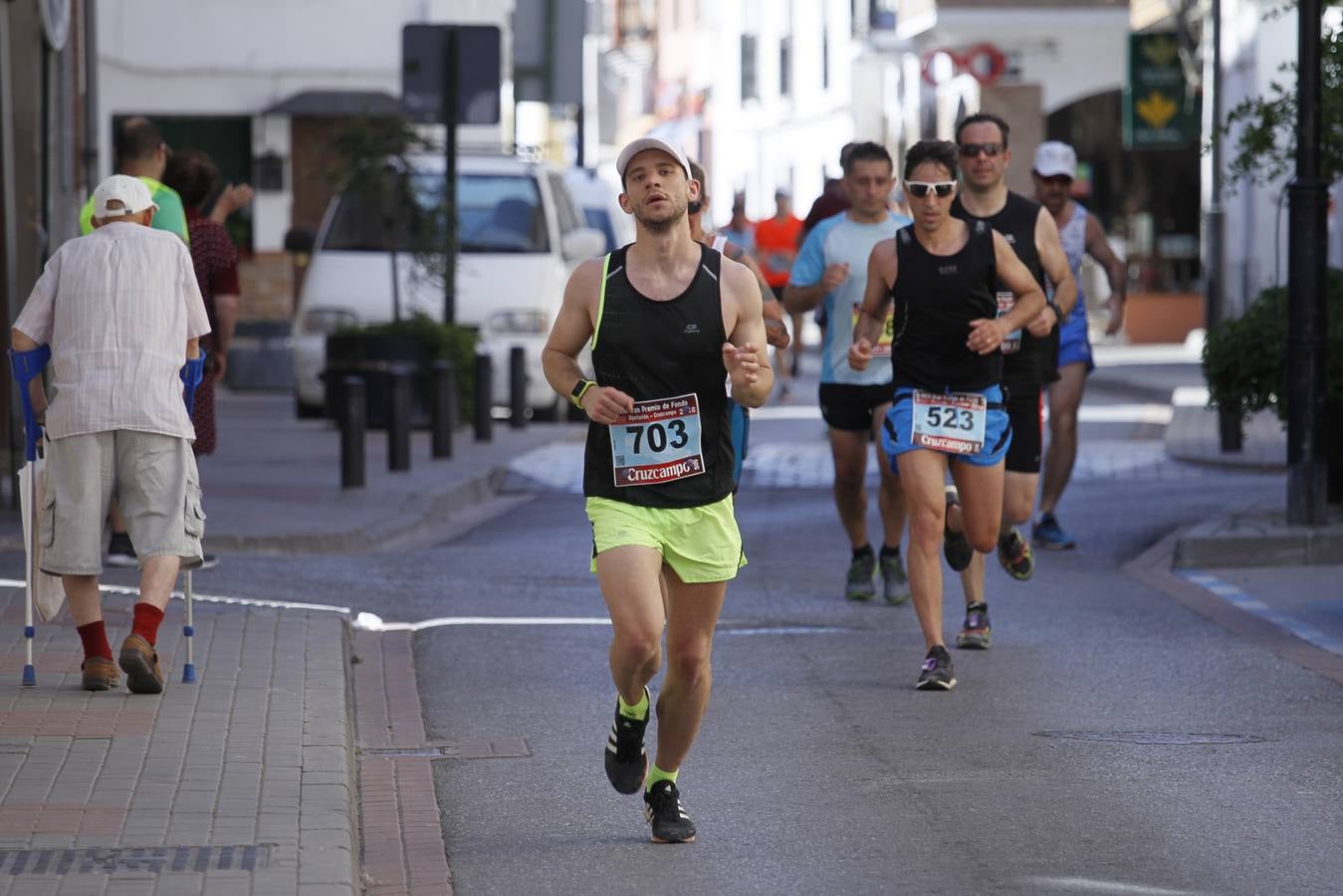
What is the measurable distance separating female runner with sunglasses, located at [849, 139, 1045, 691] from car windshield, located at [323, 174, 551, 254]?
11450 millimetres

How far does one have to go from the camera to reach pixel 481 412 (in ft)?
64.1

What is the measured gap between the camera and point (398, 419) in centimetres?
1669

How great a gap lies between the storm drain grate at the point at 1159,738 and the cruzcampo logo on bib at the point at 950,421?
4.78 feet

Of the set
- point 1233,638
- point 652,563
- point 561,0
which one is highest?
point 561,0

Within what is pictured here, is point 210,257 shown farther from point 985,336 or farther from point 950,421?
point 985,336

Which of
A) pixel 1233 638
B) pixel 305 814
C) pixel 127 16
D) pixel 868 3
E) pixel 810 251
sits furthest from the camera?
pixel 868 3

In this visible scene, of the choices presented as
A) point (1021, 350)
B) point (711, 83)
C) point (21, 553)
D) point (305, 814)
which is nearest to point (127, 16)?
point (21, 553)

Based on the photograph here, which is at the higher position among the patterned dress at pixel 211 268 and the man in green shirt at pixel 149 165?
the man in green shirt at pixel 149 165

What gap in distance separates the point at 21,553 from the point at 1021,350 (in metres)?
4.82

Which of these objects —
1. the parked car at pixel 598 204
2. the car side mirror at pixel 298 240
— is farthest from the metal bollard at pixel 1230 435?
the parked car at pixel 598 204

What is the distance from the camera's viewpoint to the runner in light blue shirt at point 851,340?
11242 mm

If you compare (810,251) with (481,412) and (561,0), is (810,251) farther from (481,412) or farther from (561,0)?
(561,0)

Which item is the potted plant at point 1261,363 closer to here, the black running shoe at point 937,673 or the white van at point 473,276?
the black running shoe at point 937,673

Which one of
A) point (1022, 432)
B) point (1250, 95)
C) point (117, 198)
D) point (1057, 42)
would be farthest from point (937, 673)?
point (1057, 42)
